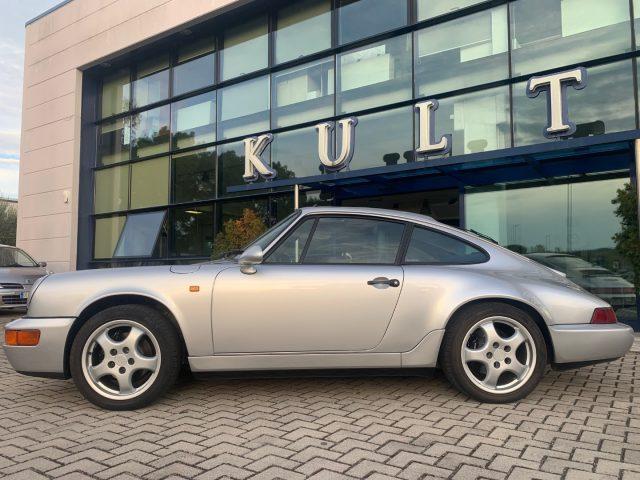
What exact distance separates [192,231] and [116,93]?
5.84m

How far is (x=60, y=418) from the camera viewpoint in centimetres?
323

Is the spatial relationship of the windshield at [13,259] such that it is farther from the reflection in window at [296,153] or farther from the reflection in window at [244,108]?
the reflection in window at [296,153]

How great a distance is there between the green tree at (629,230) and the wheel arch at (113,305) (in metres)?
5.80

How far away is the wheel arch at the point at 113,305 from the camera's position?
3348mm

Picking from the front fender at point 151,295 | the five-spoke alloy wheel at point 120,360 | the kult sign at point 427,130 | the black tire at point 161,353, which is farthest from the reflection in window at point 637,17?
the five-spoke alloy wheel at point 120,360

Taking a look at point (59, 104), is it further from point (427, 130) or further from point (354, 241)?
point (354, 241)

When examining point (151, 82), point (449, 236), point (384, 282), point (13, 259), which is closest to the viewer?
point (384, 282)

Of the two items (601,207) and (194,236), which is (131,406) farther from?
(194,236)

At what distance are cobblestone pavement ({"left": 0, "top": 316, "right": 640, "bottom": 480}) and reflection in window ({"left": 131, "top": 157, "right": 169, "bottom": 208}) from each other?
9.90 meters

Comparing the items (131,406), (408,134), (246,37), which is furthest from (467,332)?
(246,37)

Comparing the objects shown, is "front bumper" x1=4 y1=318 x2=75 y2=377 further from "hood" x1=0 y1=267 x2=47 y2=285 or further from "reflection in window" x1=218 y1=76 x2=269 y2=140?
"reflection in window" x1=218 y1=76 x2=269 y2=140

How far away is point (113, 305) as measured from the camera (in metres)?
3.46

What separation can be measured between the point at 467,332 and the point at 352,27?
342 inches

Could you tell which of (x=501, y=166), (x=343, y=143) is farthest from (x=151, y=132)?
(x=501, y=166)
